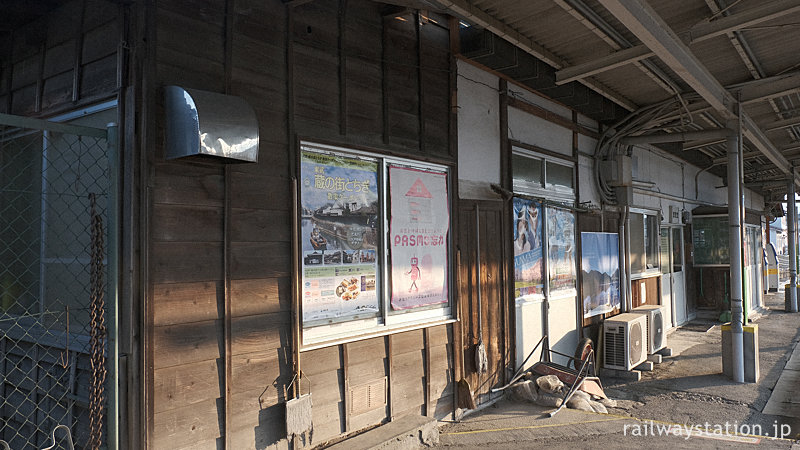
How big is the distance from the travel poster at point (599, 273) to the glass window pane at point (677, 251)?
15.7 feet

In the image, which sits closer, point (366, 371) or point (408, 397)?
point (366, 371)

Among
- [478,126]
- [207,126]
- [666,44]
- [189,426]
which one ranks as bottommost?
[189,426]

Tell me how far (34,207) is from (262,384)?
7.80ft

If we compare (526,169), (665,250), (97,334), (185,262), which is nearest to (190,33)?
(185,262)

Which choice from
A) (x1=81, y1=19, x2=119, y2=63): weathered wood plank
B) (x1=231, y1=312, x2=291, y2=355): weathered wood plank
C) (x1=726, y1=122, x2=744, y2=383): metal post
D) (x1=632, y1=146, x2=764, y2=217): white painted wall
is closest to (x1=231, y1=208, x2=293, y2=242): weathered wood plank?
(x1=231, y1=312, x2=291, y2=355): weathered wood plank

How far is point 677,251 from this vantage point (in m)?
14.3

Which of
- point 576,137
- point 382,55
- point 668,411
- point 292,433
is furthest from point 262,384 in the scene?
point 576,137

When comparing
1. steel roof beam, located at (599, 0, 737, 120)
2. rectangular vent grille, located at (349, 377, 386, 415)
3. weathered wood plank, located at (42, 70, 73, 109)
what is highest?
steel roof beam, located at (599, 0, 737, 120)

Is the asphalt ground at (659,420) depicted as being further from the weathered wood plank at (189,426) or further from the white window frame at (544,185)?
the white window frame at (544,185)

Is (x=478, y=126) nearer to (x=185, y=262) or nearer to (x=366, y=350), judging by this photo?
(x=366, y=350)

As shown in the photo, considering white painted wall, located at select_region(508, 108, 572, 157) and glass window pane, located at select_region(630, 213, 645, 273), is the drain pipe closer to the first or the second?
glass window pane, located at select_region(630, 213, 645, 273)

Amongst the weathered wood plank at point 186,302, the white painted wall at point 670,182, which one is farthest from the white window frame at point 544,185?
the weathered wood plank at point 186,302

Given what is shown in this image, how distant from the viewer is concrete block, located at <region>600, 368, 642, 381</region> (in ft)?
27.6

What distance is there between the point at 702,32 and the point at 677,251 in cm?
960
